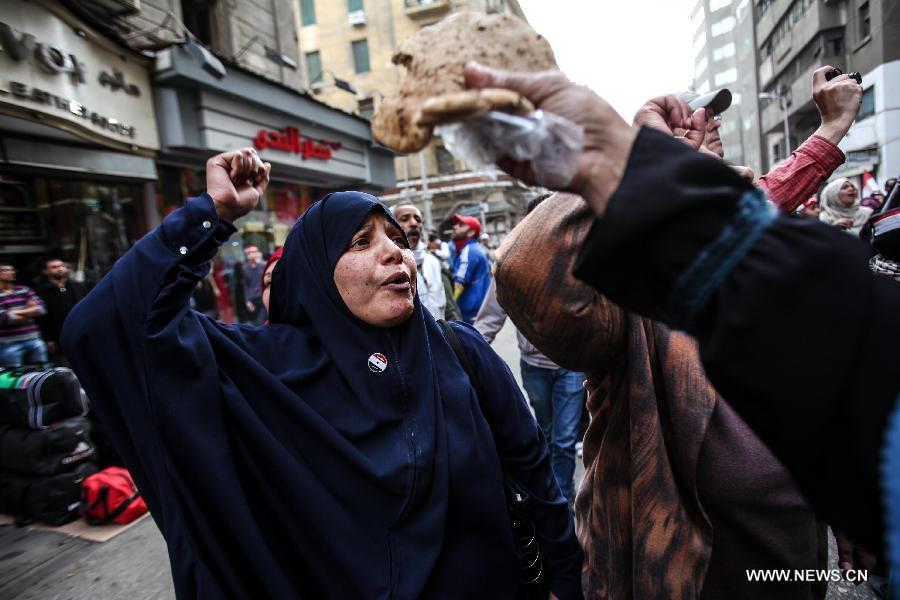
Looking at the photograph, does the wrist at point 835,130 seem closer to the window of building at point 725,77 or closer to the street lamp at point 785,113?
the street lamp at point 785,113

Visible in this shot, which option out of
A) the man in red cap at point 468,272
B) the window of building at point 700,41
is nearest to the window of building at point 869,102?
the man in red cap at point 468,272

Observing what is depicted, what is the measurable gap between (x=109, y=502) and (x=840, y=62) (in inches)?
1273

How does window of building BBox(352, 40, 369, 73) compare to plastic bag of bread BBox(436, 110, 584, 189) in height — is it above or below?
above

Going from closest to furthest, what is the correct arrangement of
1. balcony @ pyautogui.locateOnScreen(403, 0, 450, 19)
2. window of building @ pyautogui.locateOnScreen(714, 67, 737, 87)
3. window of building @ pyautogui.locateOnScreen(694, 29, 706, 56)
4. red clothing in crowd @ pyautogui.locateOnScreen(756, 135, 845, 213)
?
red clothing in crowd @ pyautogui.locateOnScreen(756, 135, 845, 213) < balcony @ pyautogui.locateOnScreen(403, 0, 450, 19) < window of building @ pyautogui.locateOnScreen(694, 29, 706, 56) < window of building @ pyautogui.locateOnScreen(714, 67, 737, 87)

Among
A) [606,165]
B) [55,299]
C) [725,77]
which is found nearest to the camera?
[606,165]

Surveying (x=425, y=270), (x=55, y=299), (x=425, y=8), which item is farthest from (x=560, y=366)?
(x=425, y=8)

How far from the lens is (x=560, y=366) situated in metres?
1.33

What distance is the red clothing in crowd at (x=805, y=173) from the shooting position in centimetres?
174

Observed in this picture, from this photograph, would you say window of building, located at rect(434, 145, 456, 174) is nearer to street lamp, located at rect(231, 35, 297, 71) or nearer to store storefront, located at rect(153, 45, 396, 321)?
store storefront, located at rect(153, 45, 396, 321)

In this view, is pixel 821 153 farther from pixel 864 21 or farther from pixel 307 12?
pixel 864 21

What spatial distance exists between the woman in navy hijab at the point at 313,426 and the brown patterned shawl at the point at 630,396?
19.6 inches

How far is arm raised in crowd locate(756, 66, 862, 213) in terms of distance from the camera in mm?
1740

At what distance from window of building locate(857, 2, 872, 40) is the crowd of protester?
27178 millimetres

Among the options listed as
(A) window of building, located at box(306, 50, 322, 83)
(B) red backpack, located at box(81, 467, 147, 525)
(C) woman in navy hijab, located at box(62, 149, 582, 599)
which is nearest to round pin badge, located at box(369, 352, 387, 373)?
(C) woman in navy hijab, located at box(62, 149, 582, 599)
